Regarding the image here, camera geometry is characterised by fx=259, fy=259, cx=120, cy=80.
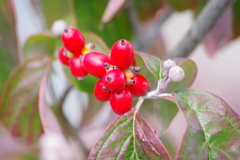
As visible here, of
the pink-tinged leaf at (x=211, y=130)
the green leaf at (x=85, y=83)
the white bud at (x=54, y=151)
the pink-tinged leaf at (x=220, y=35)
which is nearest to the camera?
the pink-tinged leaf at (x=211, y=130)

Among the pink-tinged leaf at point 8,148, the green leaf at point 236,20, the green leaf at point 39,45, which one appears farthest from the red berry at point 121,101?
the pink-tinged leaf at point 8,148

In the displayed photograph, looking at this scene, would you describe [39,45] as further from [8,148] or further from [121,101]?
[8,148]

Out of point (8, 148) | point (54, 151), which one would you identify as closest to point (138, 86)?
point (54, 151)

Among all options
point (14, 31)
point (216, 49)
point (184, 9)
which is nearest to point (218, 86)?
point (216, 49)

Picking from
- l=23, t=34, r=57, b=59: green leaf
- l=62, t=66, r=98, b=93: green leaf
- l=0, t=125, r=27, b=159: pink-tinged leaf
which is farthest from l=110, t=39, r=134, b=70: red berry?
l=0, t=125, r=27, b=159: pink-tinged leaf

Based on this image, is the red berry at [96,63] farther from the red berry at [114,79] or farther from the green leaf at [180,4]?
the green leaf at [180,4]

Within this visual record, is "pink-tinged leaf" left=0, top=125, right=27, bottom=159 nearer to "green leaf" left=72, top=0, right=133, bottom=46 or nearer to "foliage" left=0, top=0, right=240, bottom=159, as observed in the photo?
"foliage" left=0, top=0, right=240, bottom=159
